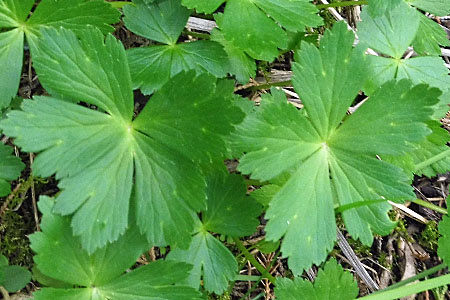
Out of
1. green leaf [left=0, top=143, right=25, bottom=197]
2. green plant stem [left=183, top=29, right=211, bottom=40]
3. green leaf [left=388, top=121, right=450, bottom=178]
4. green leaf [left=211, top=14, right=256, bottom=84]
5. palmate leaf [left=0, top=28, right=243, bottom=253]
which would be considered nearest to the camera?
palmate leaf [left=0, top=28, right=243, bottom=253]

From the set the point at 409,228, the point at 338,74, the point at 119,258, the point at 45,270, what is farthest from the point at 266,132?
the point at 409,228

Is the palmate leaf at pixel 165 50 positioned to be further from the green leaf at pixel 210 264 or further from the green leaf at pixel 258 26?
the green leaf at pixel 210 264

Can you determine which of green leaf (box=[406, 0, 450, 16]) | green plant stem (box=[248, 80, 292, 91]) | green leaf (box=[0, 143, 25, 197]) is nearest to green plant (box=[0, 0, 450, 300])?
green leaf (box=[0, 143, 25, 197])

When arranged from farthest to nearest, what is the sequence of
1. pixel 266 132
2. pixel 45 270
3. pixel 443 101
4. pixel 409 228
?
pixel 409 228
pixel 443 101
pixel 266 132
pixel 45 270

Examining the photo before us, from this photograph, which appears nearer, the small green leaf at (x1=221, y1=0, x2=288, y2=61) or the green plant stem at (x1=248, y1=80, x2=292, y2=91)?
the small green leaf at (x1=221, y1=0, x2=288, y2=61)

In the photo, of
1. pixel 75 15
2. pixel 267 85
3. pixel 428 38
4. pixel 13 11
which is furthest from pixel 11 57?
pixel 428 38

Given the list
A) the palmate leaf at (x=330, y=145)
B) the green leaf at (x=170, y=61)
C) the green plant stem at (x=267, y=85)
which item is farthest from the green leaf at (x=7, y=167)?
the green plant stem at (x=267, y=85)

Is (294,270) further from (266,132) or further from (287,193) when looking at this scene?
(266,132)

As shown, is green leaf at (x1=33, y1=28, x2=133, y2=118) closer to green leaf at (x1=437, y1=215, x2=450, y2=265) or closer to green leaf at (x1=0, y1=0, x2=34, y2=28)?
green leaf at (x1=0, y1=0, x2=34, y2=28)
